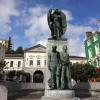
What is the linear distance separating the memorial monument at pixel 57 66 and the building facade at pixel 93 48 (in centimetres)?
3842

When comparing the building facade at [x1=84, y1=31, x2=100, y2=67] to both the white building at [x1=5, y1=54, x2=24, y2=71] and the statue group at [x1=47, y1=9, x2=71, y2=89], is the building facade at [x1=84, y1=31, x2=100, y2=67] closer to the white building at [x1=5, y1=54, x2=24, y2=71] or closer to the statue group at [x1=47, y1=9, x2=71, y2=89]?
the white building at [x1=5, y1=54, x2=24, y2=71]

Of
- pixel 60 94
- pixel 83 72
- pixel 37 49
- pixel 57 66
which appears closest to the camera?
pixel 60 94

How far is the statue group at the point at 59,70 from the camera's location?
9.95 meters

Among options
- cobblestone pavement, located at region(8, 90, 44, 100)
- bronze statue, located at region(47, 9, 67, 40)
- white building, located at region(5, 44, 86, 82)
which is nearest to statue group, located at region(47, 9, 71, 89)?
bronze statue, located at region(47, 9, 67, 40)

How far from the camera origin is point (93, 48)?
52.3m

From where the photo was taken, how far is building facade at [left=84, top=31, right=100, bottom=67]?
49.5 m

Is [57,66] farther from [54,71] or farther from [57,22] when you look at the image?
[57,22]

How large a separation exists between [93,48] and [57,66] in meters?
43.7

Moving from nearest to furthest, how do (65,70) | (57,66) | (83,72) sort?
(57,66) → (65,70) → (83,72)

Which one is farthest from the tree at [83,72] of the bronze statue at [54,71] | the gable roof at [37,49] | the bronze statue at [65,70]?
the gable roof at [37,49]

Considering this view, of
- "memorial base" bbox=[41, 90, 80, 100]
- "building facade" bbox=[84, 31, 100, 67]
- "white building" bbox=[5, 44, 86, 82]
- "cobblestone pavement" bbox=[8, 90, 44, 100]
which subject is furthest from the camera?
"white building" bbox=[5, 44, 86, 82]

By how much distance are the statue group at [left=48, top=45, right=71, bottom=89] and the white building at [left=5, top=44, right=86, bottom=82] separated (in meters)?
55.5

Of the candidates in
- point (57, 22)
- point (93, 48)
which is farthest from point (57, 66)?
point (93, 48)

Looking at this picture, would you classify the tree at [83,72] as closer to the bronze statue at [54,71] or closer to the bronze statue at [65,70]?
the bronze statue at [65,70]
